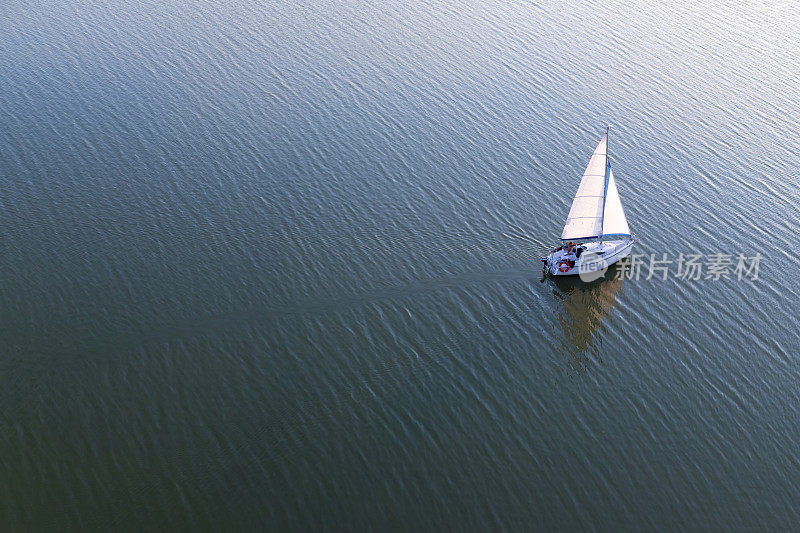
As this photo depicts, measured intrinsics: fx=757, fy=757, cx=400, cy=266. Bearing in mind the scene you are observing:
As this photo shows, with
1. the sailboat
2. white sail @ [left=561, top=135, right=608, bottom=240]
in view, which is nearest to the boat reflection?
the sailboat

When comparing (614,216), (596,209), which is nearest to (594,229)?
(596,209)

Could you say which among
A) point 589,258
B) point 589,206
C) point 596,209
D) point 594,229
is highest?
point 589,206

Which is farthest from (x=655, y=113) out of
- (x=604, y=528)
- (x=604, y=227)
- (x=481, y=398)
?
(x=604, y=528)

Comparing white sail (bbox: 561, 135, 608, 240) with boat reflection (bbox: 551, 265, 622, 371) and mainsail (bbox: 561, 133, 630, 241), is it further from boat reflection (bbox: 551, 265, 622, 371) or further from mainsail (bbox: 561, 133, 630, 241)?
boat reflection (bbox: 551, 265, 622, 371)

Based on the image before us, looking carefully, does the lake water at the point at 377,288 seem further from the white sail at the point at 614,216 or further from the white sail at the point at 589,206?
the white sail at the point at 614,216

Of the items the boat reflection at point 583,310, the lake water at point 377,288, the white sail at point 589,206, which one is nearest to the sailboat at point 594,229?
the white sail at point 589,206

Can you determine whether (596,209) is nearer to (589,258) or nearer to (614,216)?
(614,216)

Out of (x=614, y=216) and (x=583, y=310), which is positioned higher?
(x=614, y=216)
